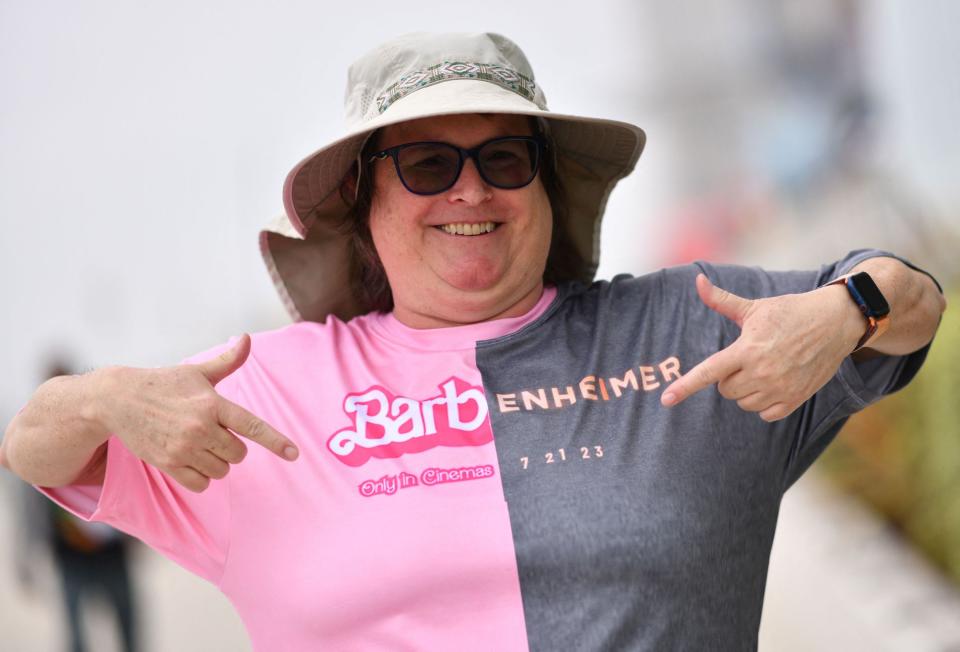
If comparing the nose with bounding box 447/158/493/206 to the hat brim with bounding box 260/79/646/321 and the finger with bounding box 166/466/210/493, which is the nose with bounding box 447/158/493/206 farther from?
the finger with bounding box 166/466/210/493

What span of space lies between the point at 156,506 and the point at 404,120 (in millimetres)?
865

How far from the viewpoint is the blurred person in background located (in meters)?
4.70

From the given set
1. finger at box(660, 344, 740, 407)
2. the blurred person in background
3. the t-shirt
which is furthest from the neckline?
the blurred person in background

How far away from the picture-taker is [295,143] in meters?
4.88

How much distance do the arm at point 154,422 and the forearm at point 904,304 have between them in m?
1.09

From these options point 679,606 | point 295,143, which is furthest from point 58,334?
point 679,606

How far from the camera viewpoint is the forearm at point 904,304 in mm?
1809

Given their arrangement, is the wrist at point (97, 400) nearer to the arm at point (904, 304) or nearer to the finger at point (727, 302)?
the finger at point (727, 302)

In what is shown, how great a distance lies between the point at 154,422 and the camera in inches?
62.4

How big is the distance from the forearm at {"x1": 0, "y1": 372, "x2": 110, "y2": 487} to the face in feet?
2.17

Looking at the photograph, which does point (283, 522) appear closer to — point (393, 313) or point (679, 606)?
point (393, 313)

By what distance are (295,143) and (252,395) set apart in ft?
10.3

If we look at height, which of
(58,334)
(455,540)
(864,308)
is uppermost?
(864,308)

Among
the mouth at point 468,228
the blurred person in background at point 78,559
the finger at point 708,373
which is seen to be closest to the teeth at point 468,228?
the mouth at point 468,228
